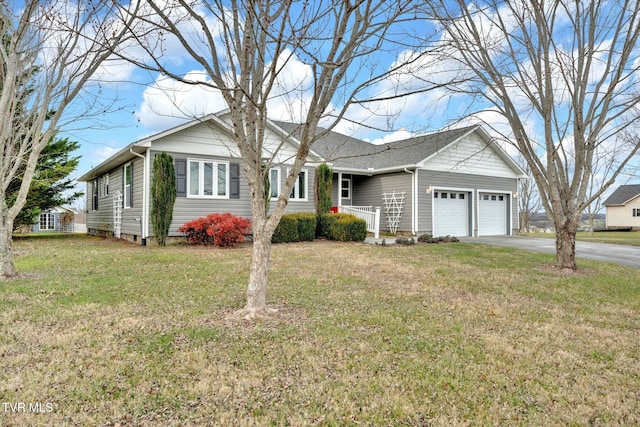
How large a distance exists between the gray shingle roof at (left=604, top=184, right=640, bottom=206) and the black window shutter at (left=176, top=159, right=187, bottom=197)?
40310 mm

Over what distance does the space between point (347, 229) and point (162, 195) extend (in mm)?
5671

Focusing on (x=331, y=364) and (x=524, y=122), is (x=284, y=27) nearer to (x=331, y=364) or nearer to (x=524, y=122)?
(x=331, y=364)

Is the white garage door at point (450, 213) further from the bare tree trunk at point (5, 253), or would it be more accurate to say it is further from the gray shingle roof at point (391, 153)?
the bare tree trunk at point (5, 253)

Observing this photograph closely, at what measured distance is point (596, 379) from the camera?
3125 millimetres

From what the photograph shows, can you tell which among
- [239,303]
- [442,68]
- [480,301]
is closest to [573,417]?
[480,301]

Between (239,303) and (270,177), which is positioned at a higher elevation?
(270,177)

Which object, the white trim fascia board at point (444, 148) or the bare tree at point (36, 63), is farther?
the white trim fascia board at point (444, 148)

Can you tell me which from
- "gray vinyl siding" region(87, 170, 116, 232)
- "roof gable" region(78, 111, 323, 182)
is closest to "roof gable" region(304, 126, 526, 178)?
"roof gable" region(78, 111, 323, 182)

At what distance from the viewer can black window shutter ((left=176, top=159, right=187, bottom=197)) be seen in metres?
11.9

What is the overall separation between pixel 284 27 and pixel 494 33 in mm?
6186

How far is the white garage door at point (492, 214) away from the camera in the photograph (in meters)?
17.7

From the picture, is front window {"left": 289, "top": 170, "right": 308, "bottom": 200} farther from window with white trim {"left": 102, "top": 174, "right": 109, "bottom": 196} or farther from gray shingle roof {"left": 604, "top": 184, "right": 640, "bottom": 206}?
gray shingle roof {"left": 604, "top": 184, "right": 640, "bottom": 206}

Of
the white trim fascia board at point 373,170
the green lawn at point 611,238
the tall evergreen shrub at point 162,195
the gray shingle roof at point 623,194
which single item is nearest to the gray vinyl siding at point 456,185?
the white trim fascia board at point 373,170

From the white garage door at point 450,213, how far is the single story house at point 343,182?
0.04m
